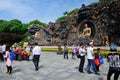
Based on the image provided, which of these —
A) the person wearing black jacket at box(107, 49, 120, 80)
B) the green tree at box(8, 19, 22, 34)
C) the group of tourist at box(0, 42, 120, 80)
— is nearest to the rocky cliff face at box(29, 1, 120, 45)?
the group of tourist at box(0, 42, 120, 80)

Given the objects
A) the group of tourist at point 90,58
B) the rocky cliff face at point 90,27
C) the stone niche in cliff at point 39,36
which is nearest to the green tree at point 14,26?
the stone niche in cliff at point 39,36

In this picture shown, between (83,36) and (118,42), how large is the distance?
6.27m

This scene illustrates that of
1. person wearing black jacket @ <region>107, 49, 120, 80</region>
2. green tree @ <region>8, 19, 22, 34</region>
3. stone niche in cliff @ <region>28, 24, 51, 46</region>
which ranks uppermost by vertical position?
green tree @ <region>8, 19, 22, 34</region>

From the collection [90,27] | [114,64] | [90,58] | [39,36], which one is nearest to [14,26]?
[39,36]

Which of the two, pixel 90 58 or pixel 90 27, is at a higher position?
pixel 90 27

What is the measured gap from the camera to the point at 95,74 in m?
13.9

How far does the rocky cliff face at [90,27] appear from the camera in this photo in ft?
103

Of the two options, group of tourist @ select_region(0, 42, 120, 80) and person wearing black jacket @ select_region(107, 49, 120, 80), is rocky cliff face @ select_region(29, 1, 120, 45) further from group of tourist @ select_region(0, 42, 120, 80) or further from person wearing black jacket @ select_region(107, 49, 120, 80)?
person wearing black jacket @ select_region(107, 49, 120, 80)

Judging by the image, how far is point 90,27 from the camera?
35250 mm

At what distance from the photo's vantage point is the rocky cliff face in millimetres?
31453

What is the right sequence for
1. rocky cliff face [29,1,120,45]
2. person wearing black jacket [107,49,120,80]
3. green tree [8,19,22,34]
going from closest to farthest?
person wearing black jacket [107,49,120,80] < rocky cliff face [29,1,120,45] < green tree [8,19,22,34]

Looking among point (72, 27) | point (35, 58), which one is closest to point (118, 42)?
point (72, 27)

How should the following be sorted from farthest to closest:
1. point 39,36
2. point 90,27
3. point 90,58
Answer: point 39,36, point 90,27, point 90,58

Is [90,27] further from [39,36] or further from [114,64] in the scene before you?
[114,64]
